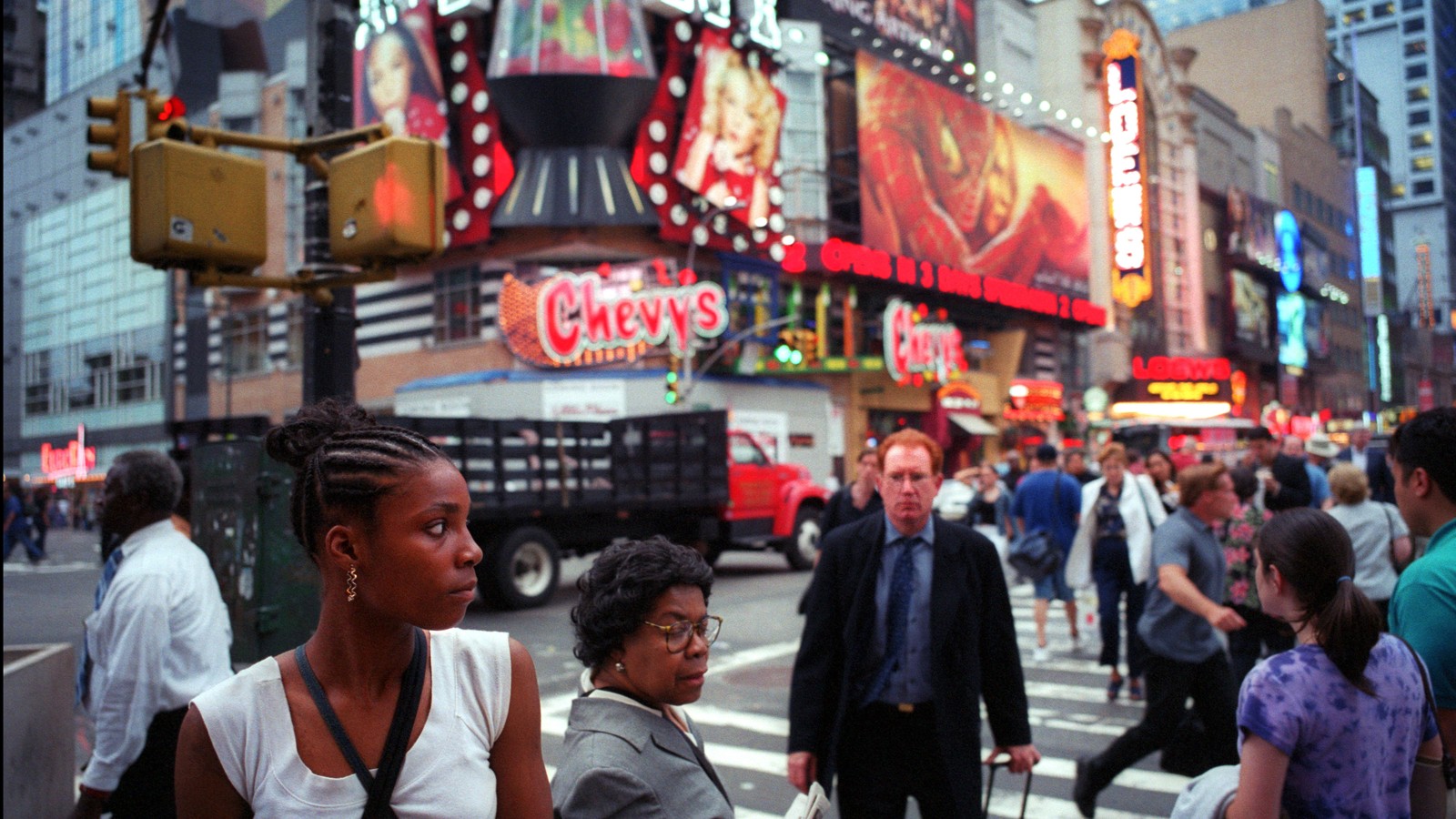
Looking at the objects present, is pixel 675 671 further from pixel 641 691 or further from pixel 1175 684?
pixel 1175 684

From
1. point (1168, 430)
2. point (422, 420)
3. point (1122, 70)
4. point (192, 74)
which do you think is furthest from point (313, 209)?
point (192, 74)

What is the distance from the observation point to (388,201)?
530cm

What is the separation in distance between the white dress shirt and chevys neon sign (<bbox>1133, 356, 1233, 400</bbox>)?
168 feet

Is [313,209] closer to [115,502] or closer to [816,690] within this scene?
[115,502]

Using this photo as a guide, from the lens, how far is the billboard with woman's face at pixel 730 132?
106ft

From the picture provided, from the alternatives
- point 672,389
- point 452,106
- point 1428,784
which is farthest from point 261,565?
point 452,106

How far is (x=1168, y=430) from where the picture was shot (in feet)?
124

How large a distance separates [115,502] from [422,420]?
8746 mm

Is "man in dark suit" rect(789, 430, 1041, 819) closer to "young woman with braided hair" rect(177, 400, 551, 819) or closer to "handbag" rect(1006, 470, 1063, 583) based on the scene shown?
"young woman with braided hair" rect(177, 400, 551, 819)

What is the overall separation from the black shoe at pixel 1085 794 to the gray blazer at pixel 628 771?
407 cm

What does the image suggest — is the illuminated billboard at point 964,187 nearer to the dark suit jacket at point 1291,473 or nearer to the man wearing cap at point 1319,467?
the man wearing cap at point 1319,467

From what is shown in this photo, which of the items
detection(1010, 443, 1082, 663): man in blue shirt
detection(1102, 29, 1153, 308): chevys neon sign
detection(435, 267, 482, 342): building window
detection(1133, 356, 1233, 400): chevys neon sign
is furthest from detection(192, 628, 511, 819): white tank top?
detection(1133, 356, 1233, 400): chevys neon sign

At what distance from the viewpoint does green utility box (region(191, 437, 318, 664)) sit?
5777mm

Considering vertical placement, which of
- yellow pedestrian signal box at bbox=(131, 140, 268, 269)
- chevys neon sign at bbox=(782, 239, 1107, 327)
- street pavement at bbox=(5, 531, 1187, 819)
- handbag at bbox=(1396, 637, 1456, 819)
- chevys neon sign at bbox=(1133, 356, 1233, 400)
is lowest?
street pavement at bbox=(5, 531, 1187, 819)
